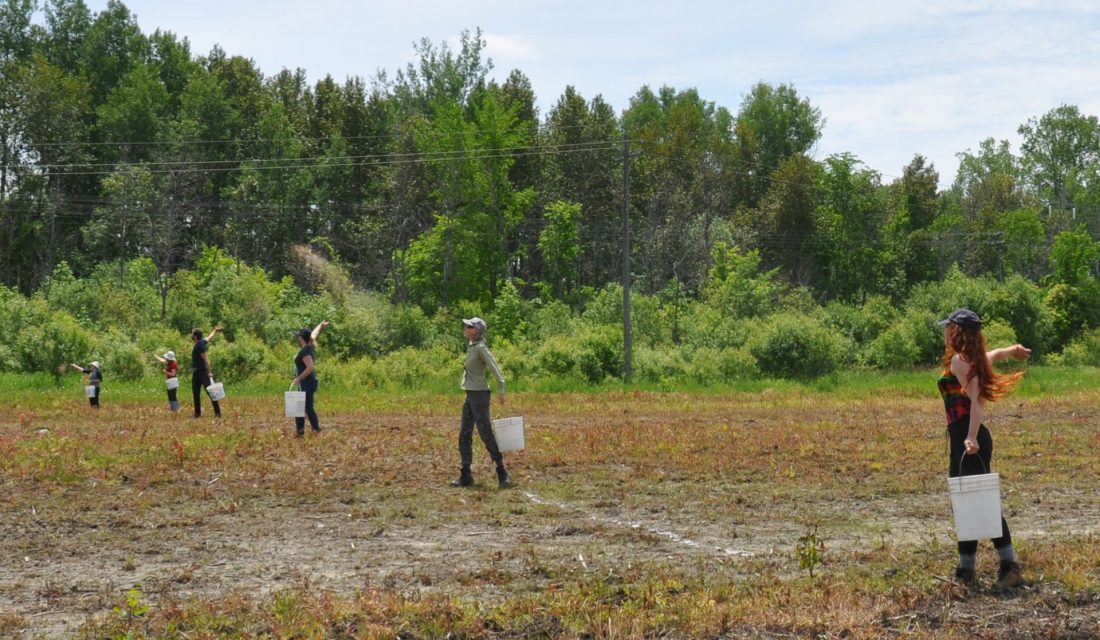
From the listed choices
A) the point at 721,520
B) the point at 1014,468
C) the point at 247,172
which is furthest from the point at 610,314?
the point at 721,520

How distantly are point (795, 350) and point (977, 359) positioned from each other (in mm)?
28921

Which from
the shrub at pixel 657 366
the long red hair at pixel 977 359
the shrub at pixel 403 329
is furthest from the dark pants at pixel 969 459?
the shrub at pixel 403 329

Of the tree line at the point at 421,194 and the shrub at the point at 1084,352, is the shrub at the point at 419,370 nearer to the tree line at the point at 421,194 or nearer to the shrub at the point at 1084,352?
the tree line at the point at 421,194

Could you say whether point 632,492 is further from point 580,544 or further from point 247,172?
point 247,172

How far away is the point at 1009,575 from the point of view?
791cm

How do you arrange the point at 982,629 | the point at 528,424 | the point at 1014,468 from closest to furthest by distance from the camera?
the point at 982,629, the point at 1014,468, the point at 528,424

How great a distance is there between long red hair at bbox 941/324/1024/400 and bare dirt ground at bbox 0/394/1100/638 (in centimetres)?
145

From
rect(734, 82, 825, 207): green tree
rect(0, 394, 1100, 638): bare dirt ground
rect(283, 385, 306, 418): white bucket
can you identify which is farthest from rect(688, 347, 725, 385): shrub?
rect(734, 82, 825, 207): green tree

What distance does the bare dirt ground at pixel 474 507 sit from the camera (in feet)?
27.7

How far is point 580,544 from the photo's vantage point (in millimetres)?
9656

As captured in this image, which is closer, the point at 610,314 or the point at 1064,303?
the point at 610,314

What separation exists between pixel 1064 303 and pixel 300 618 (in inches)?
2143

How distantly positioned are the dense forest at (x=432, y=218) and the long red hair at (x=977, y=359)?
35.5 metres

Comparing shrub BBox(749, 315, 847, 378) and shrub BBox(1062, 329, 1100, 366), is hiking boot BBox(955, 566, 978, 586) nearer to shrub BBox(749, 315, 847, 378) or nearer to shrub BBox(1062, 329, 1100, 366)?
shrub BBox(749, 315, 847, 378)
